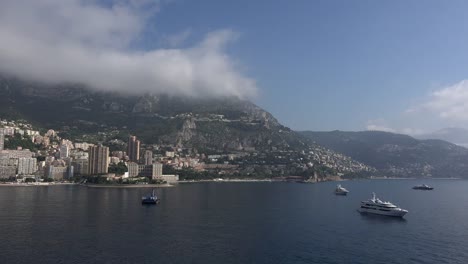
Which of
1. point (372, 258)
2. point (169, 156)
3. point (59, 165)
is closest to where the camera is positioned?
point (372, 258)

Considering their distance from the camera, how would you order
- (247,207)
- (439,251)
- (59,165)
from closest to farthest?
(439,251) → (247,207) → (59,165)

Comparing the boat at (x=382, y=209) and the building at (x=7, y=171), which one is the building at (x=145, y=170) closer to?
the building at (x=7, y=171)

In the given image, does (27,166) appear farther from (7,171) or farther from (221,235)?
(221,235)

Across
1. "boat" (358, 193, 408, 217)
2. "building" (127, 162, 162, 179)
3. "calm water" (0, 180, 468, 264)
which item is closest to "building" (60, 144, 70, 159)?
"building" (127, 162, 162, 179)

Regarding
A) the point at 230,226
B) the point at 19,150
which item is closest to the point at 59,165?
the point at 19,150

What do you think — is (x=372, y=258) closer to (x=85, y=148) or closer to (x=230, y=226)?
(x=230, y=226)

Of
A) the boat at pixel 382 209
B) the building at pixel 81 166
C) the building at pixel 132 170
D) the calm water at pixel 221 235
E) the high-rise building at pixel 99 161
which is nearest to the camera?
the calm water at pixel 221 235

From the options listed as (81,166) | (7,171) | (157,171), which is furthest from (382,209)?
(7,171)

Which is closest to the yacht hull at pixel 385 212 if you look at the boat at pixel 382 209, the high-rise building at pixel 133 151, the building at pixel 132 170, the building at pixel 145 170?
the boat at pixel 382 209
